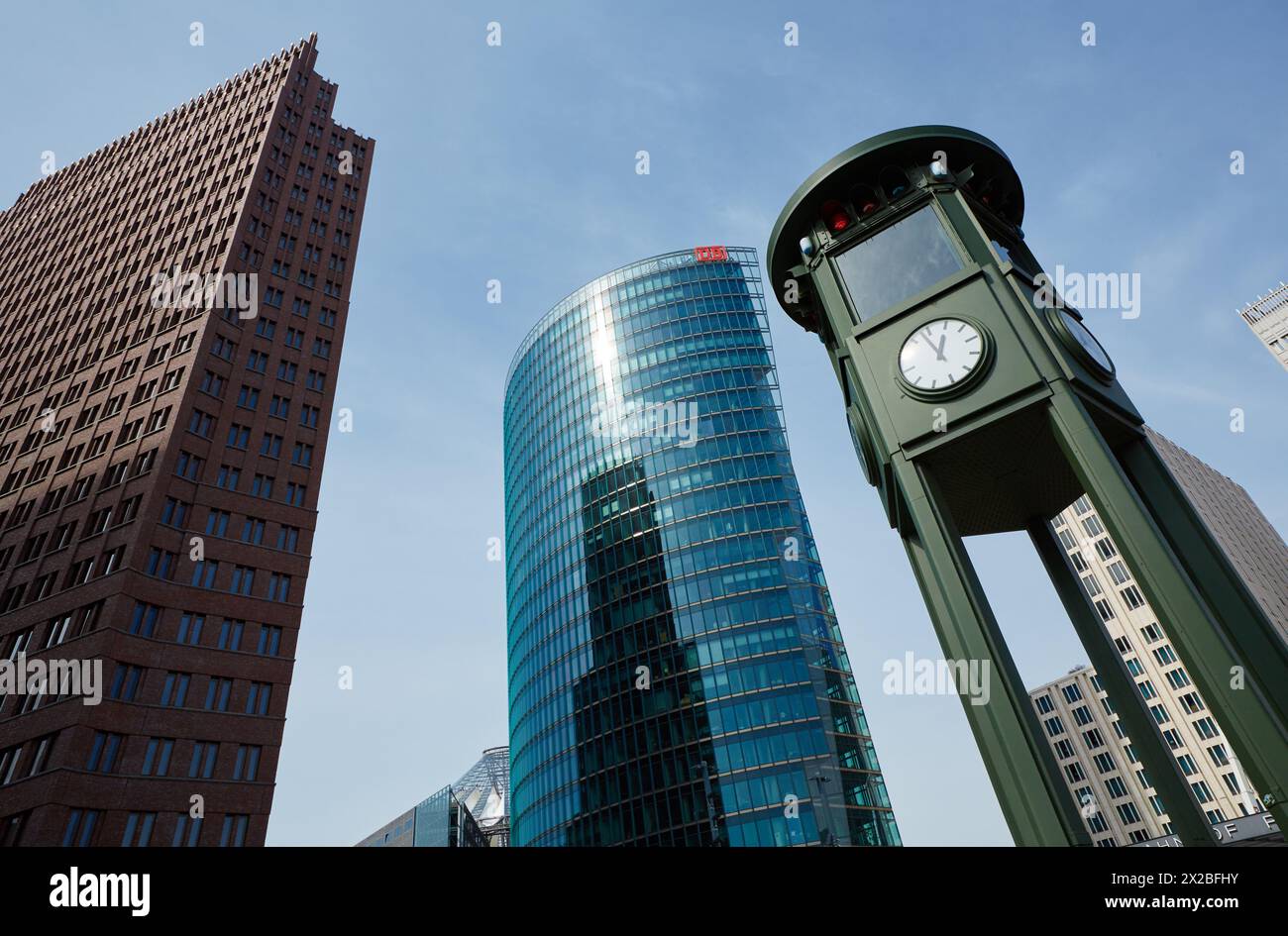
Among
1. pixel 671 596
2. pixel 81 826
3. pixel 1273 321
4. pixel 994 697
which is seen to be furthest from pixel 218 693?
pixel 1273 321

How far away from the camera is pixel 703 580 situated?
283 ft

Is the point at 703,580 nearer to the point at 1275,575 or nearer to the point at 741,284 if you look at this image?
the point at 741,284

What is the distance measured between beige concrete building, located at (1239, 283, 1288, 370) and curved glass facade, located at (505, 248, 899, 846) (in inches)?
2856

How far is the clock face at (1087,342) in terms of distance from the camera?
13305 millimetres

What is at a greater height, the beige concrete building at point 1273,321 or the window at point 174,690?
the beige concrete building at point 1273,321

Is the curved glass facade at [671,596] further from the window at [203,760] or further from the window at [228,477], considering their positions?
the window at [228,477]

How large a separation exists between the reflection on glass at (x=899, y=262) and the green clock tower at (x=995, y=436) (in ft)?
0.12

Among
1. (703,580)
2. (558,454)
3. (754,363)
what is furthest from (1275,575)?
(558,454)

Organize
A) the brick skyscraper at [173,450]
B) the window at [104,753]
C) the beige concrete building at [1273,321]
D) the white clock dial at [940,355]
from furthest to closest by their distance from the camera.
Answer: the beige concrete building at [1273,321] → the brick skyscraper at [173,450] → the window at [104,753] → the white clock dial at [940,355]

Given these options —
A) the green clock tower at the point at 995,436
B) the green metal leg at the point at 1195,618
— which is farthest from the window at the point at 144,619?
the green metal leg at the point at 1195,618

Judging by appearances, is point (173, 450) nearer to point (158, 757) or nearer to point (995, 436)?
point (158, 757)

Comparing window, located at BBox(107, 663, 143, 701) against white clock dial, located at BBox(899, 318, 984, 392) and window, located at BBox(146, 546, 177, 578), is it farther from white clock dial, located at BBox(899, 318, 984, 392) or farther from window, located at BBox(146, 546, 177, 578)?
white clock dial, located at BBox(899, 318, 984, 392)

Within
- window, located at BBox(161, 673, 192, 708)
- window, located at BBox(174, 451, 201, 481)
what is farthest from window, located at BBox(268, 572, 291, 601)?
window, located at BBox(174, 451, 201, 481)

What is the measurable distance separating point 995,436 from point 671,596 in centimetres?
7606
